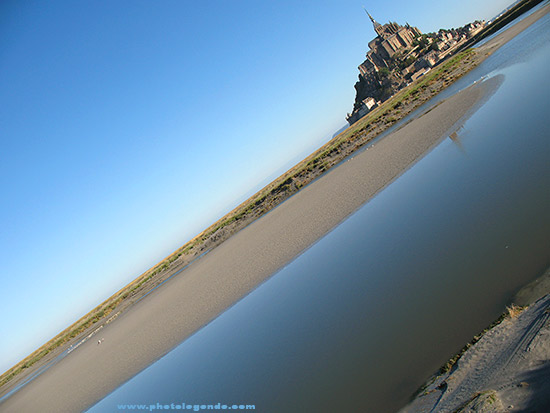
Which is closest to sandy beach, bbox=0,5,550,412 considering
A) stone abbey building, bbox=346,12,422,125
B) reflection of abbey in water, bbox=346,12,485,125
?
reflection of abbey in water, bbox=346,12,485,125

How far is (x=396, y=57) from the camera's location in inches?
4656

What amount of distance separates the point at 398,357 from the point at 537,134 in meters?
10.9

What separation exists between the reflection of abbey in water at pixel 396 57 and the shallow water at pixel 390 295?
329 ft

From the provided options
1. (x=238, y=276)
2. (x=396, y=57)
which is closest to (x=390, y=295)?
(x=238, y=276)

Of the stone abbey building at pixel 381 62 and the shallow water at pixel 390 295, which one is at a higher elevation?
the stone abbey building at pixel 381 62

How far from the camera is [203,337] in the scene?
1574 cm

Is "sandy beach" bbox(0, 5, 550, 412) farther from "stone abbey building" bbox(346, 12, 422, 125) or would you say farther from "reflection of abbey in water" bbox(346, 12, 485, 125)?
"stone abbey building" bbox(346, 12, 422, 125)

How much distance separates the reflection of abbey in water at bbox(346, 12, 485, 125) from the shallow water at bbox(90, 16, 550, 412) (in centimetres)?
10031

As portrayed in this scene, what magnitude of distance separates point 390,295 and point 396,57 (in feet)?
427

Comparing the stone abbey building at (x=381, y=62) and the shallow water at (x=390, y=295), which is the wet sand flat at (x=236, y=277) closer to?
the shallow water at (x=390, y=295)

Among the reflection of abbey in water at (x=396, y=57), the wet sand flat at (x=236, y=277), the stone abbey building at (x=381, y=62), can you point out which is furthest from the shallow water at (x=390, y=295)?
the stone abbey building at (x=381, y=62)

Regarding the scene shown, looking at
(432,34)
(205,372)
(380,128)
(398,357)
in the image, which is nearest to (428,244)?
(398,357)

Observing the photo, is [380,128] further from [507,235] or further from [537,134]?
[507,235]

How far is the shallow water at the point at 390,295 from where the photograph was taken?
6.38 m
